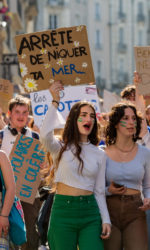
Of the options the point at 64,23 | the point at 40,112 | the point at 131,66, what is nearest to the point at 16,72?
the point at 40,112

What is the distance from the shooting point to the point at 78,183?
5297 millimetres

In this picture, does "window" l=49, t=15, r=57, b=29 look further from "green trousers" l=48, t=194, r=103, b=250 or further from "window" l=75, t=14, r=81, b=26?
"green trousers" l=48, t=194, r=103, b=250

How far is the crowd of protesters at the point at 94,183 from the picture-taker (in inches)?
204

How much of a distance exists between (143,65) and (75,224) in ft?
8.43

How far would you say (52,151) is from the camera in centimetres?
549

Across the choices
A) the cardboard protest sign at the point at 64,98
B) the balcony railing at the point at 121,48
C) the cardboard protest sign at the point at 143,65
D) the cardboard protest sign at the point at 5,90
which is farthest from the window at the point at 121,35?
the cardboard protest sign at the point at 143,65

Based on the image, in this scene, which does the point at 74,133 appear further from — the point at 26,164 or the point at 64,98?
the point at 64,98

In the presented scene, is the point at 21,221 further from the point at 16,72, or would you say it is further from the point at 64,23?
the point at 64,23

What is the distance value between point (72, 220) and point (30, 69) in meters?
2.32

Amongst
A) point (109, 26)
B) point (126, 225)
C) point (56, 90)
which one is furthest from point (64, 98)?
point (109, 26)

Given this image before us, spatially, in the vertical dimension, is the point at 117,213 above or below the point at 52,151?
below

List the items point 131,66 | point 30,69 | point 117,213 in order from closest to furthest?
point 117,213
point 30,69
point 131,66

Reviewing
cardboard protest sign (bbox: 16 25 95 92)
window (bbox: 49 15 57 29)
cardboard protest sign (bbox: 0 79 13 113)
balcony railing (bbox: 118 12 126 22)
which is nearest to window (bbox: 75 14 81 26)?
window (bbox: 49 15 57 29)

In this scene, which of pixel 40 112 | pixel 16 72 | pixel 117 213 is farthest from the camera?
pixel 16 72
